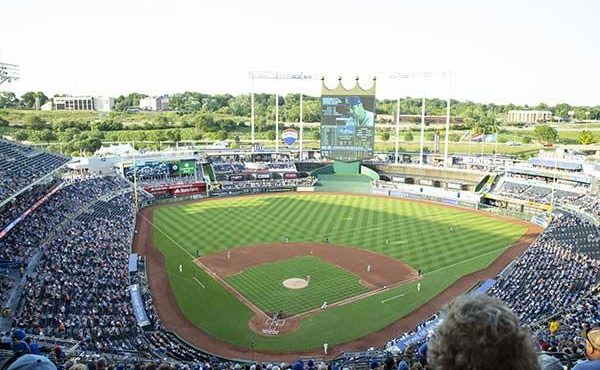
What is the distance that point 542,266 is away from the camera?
30.8 meters

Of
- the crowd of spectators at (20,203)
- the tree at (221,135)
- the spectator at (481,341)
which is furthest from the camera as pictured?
the tree at (221,135)

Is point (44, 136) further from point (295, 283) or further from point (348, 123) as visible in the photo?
point (295, 283)

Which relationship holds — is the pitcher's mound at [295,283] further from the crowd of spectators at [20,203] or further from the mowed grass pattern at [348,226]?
the crowd of spectators at [20,203]

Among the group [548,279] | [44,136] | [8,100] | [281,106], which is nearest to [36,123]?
[44,136]

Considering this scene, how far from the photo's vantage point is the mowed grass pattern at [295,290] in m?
28.8

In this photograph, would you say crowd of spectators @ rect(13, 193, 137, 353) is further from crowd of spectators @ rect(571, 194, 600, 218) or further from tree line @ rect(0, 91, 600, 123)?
tree line @ rect(0, 91, 600, 123)

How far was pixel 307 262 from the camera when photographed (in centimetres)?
3622

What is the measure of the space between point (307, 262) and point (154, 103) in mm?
118328

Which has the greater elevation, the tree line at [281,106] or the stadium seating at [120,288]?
the tree line at [281,106]

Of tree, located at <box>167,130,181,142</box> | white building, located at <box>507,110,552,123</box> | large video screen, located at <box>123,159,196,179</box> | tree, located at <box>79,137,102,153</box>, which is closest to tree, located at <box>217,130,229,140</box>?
tree, located at <box>167,130,181,142</box>

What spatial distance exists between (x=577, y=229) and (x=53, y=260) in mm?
37682

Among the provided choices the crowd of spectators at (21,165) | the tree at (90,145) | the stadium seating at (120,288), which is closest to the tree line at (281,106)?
the tree at (90,145)

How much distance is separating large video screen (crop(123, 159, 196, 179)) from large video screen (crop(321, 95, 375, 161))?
18.4 metres

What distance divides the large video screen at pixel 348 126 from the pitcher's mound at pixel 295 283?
35922 millimetres
